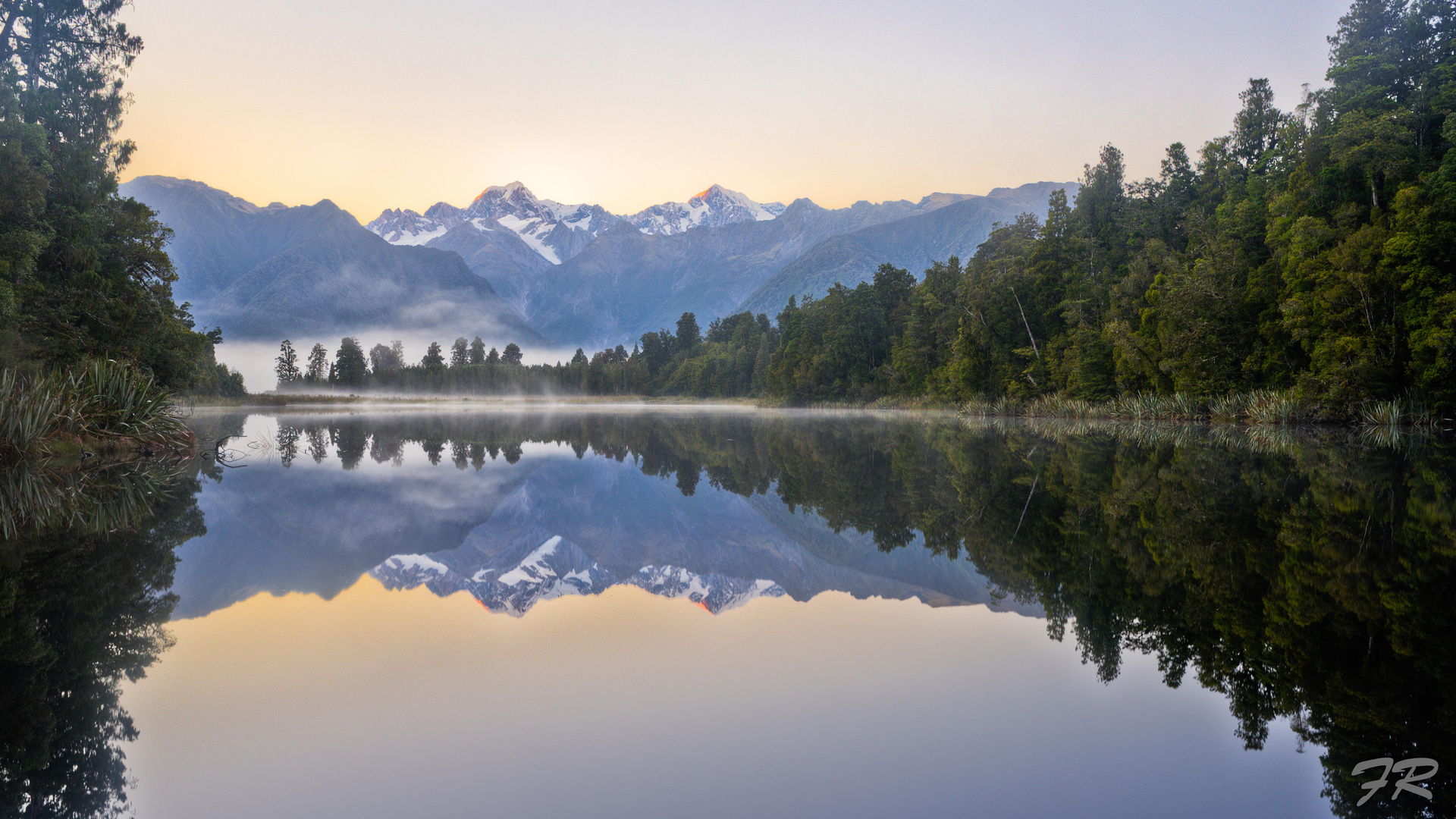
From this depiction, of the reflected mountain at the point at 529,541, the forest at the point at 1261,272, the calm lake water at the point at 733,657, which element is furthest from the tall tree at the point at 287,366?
the calm lake water at the point at 733,657

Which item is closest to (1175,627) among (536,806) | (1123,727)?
(1123,727)

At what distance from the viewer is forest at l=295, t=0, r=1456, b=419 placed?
84.8ft

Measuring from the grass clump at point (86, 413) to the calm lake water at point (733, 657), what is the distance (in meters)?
4.39

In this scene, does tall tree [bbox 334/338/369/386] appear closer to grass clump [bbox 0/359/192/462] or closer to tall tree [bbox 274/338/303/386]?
tall tree [bbox 274/338/303/386]

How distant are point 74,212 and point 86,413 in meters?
6.60

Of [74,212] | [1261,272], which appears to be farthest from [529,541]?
[1261,272]

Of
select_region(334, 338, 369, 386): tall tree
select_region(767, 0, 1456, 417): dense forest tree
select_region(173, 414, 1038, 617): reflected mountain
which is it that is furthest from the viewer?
select_region(334, 338, 369, 386): tall tree

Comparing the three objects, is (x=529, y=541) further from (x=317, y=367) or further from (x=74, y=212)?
(x=317, y=367)

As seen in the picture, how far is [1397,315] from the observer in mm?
25750

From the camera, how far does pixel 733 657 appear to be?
14.3 ft

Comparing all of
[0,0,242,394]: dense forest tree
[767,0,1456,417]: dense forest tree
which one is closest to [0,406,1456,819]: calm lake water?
[0,0,242,394]: dense forest tree

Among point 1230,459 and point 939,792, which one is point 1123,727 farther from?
point 1230,459

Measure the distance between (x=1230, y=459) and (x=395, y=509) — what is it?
16.5 metres

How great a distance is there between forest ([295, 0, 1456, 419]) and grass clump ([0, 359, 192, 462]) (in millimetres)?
36756
